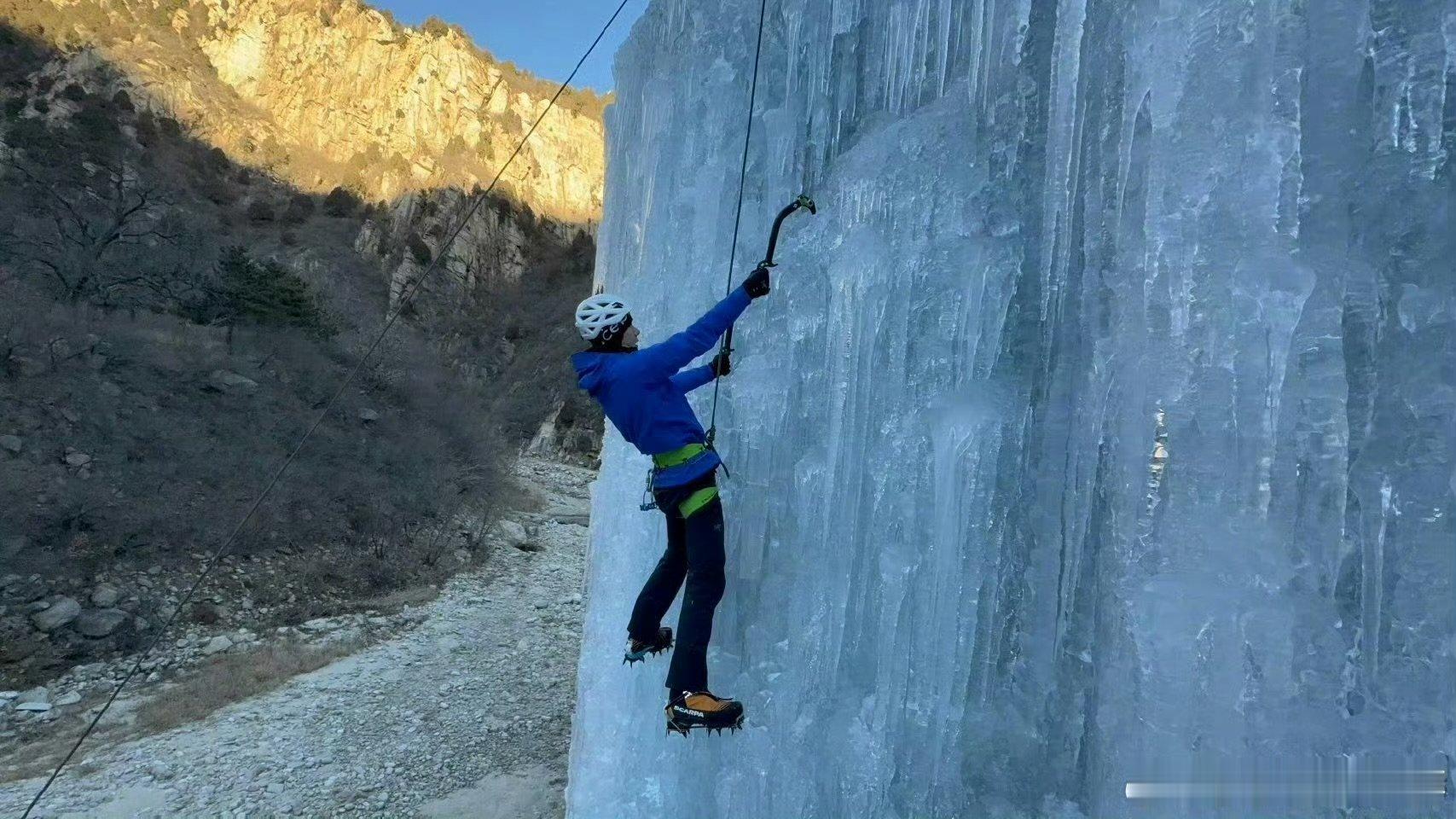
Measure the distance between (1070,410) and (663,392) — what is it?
1214 mm

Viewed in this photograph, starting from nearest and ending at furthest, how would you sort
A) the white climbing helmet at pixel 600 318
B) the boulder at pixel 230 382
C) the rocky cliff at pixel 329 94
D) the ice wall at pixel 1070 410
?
the ice wall at pixel 1070 410, the white climbing helmet at pixel 600 318, the boulder at pixel 230 382, the rocky cliff at pixel 329 94

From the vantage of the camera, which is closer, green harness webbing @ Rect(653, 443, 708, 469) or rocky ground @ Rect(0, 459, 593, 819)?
green harness webbing @ Rect(653, 443, 708, 469)

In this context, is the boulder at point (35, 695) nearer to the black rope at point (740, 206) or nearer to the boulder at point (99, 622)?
the boulder at point (99, 622)

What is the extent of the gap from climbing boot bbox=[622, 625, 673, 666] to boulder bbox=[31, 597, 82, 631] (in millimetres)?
8407

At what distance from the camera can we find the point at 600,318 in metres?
2.68

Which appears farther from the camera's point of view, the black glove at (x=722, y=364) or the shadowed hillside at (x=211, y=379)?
the shadowed hillside at (x=211, y=379)

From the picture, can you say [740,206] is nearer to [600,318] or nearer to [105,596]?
[600,318]

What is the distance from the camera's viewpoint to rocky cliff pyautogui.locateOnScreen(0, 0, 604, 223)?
25797 millimetres

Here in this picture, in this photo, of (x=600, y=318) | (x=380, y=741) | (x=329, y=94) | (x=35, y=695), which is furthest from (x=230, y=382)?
(x=329, y=94)

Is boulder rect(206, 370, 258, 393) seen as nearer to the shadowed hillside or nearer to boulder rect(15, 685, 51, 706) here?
the shadowed hillside

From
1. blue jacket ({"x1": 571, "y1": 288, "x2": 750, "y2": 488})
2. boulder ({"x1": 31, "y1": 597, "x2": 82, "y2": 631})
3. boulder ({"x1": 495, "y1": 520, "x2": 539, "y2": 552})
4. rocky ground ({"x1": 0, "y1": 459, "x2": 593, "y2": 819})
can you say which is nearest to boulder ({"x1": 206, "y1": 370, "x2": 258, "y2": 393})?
boulder ({"x1": 495, "y1": 520, "x2": 539, "y2": 552})

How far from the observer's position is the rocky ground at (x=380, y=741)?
6051 millimetres

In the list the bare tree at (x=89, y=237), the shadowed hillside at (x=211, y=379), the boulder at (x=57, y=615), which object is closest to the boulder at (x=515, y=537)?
the shadowed hillside at (x=211, y=379)

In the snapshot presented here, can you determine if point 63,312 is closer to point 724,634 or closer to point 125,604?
point 125,604
